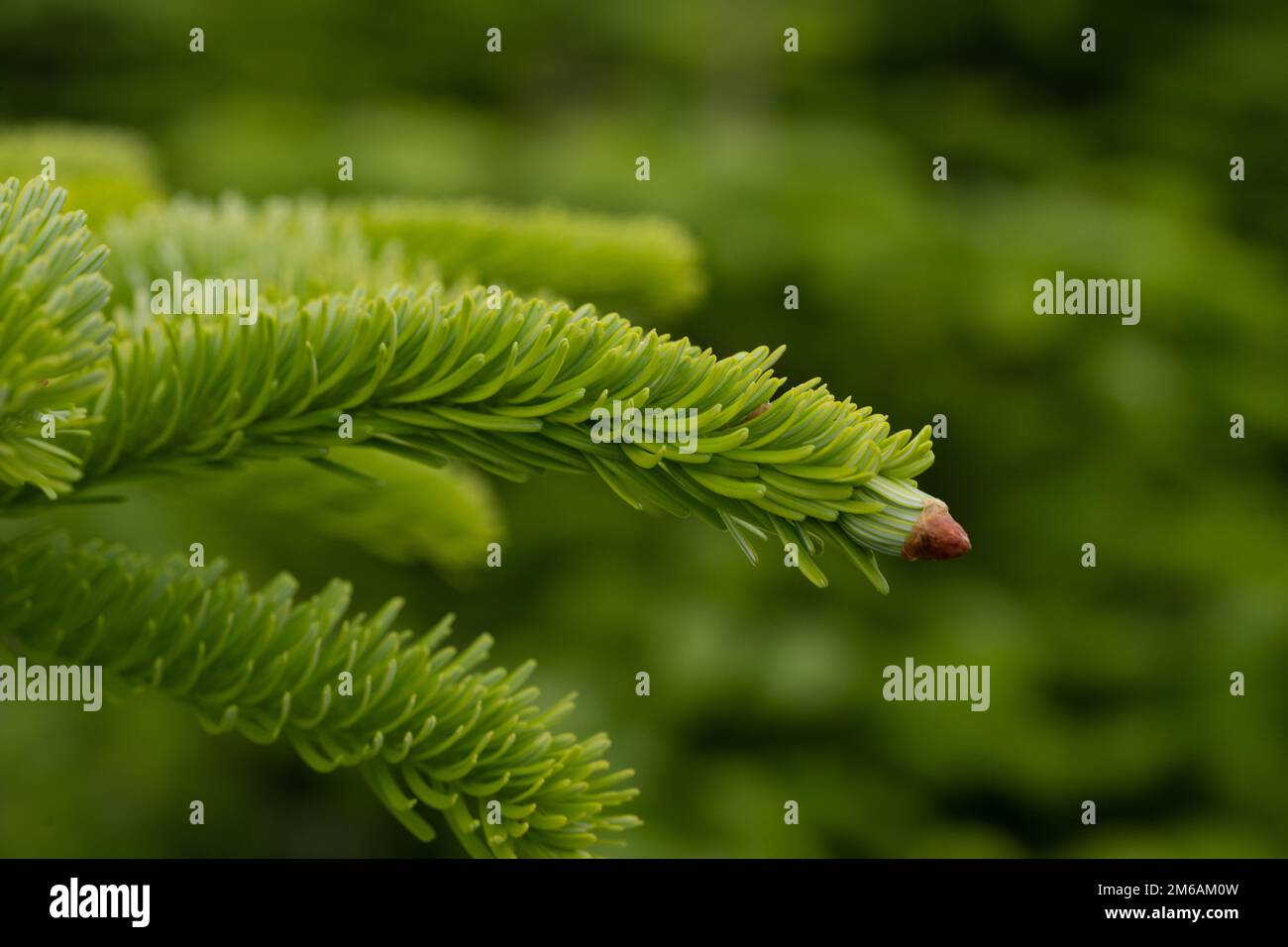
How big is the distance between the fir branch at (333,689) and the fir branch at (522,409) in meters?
0.06

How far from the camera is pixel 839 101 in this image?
11.3 feet

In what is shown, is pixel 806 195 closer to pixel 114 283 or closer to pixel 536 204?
pixel 536 204

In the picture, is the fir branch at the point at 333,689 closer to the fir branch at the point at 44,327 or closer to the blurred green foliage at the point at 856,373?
the fir branch at the point at 44,327

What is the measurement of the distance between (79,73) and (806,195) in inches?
76.5

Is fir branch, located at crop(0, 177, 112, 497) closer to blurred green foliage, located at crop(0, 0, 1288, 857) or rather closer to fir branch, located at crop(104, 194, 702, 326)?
fir branch, located at crop(104, 194, 702, 326)

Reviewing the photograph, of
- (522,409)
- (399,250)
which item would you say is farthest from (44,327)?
(399,250)

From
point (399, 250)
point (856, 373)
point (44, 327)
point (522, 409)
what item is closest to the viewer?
point (44, 327)

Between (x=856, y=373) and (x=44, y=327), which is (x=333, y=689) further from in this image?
(x=856, y=373)

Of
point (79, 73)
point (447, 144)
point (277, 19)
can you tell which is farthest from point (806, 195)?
point (79, 73)

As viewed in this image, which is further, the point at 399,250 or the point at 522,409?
the point at 399,250

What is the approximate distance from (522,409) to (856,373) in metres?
2.44

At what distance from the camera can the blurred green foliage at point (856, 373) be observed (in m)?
2.61

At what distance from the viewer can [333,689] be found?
1.93 feet

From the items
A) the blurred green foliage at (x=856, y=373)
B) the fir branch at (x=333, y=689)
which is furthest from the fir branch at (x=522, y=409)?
the blurred green foliage at (x=856, y=373)
